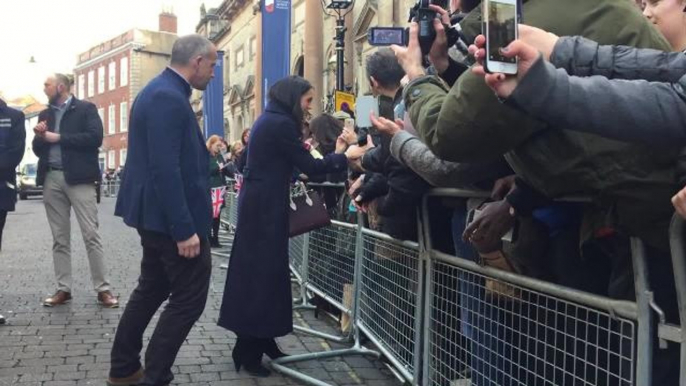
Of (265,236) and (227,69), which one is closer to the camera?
(265,236)

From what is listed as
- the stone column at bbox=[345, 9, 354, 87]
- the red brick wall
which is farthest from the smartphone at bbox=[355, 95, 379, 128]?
the red brick wall

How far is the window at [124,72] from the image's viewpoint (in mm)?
58125

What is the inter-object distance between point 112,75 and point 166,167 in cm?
6171

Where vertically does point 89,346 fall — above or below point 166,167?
below

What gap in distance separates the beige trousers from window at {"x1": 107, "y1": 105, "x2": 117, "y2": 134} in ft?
191

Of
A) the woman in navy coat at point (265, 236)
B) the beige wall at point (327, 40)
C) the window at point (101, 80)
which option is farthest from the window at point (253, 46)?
the window at point (101, 80)

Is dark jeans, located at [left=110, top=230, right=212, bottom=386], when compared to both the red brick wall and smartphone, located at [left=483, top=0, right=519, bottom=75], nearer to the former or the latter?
smartphone, located at [left=483, top=0, right=519, bottom=75]

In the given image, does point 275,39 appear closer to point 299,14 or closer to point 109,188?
point 299,14

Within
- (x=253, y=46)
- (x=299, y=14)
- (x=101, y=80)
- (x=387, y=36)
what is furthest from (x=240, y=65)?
(x=101, y=80)

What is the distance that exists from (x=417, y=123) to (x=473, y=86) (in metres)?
0.40

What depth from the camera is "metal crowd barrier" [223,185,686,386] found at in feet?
6.35

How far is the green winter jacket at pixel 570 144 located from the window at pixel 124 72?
196 feet

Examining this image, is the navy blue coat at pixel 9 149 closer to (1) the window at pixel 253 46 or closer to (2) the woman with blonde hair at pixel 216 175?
(2) the woman with blonde hair at pixel 216 175

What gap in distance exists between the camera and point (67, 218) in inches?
244
